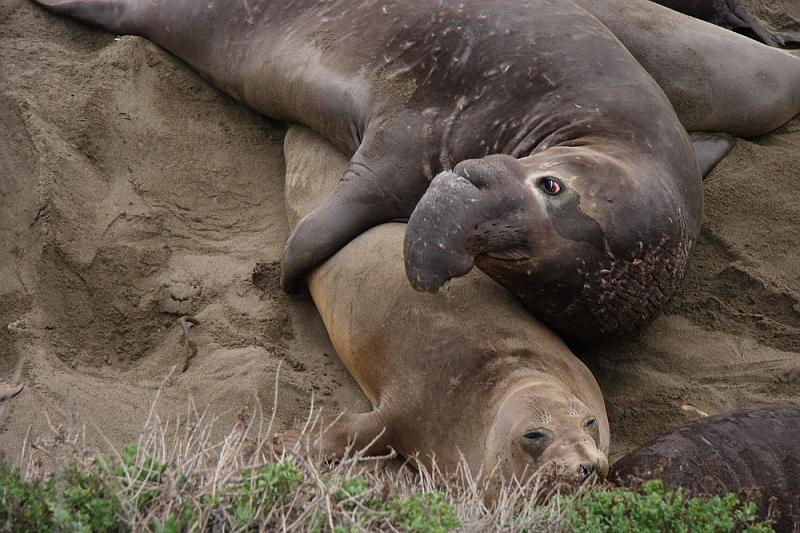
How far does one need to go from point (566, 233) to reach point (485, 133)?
34.1 inches

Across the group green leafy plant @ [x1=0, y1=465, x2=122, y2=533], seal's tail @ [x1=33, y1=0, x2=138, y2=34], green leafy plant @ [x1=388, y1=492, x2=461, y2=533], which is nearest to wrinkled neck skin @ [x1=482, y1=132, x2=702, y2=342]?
green leafy plant @ [x1=388, y1=492, x2=461, y2=533]

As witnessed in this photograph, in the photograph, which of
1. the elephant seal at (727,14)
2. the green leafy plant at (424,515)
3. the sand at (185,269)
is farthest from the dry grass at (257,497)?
the elephant seal at (727,14)

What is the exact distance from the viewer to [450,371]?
4.46 m

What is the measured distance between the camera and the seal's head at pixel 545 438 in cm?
361

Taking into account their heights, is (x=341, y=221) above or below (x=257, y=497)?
below

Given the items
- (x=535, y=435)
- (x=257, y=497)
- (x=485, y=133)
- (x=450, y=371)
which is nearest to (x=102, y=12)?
(x=485, y=133)

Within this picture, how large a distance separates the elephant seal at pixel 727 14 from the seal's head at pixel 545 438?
3.29m

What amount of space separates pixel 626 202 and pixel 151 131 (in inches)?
101

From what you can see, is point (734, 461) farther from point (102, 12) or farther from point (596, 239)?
point (102, 12)

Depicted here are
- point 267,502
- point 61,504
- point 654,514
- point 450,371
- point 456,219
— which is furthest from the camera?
point 450,371

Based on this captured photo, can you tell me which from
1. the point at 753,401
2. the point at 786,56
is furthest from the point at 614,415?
the point at 786,56

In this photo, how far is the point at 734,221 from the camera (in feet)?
19.0

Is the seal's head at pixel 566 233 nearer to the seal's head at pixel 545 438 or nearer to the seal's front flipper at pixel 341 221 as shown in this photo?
the seal's head at pixel 545 438

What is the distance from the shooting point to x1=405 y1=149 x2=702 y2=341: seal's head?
436 cm
